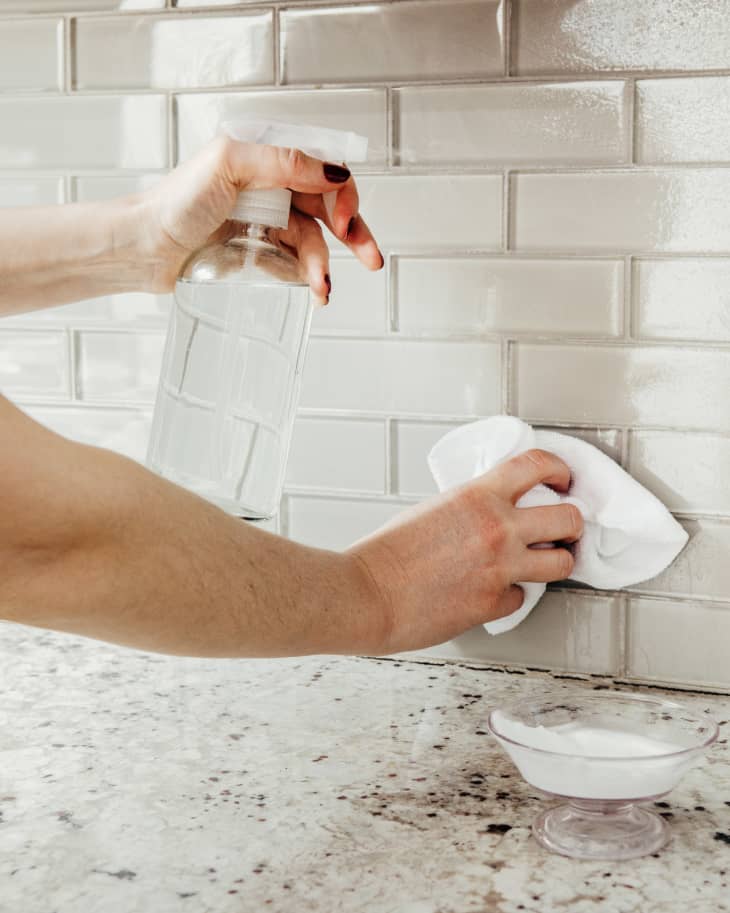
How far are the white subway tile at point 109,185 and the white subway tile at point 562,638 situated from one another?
0.59 metres

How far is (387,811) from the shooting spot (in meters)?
0.81

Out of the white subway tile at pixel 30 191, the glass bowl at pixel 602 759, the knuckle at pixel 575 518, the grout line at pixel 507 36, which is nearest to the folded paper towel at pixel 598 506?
the knuckle at pixel 575 518

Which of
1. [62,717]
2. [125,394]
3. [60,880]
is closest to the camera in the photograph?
[60,880]

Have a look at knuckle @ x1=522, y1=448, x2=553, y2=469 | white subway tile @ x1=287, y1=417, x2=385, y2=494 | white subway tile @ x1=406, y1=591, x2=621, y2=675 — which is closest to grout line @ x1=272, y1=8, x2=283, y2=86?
white subway tile @ x1=287, y1=417, x2=385, y2=494

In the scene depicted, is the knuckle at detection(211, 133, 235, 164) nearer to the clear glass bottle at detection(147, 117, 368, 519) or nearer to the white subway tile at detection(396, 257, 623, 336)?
the clear glass bottle at detection(147, 117, 368, 519)

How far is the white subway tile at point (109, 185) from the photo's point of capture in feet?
4.05

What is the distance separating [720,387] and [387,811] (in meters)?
0.50

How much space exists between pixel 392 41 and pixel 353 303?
10.1 inches

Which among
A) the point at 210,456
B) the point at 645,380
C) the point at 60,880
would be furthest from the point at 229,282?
the point at 60,880

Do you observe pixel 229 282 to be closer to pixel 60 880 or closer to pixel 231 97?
pixel 231 97

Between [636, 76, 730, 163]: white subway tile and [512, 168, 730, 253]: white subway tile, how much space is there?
0.02 meters

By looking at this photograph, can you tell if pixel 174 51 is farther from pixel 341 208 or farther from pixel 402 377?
pixel 402 377

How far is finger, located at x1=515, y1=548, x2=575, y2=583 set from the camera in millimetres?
1036

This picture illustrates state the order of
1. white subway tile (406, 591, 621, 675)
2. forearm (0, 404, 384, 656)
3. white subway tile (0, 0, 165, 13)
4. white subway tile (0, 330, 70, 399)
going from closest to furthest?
forearm (0, 404, 384, 656) < white subway tile (406, 591, 621, 675) < white subway tile (0, 0, 165, 13) < white subway tile (0, 330, 70, 399)
